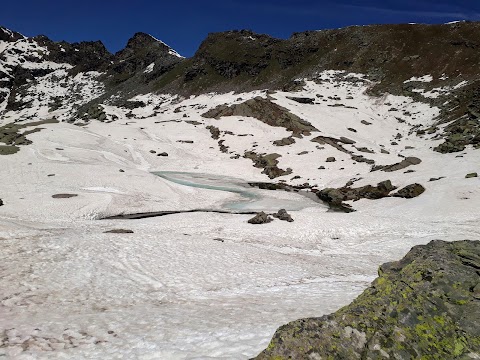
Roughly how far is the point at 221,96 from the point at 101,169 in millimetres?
83613

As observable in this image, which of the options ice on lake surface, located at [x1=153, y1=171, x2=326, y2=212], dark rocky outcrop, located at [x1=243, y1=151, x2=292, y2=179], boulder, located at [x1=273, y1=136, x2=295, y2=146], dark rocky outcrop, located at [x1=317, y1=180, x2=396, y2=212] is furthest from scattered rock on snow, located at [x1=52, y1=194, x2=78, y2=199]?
boulder, located at [x1=273, y1=136, x2=295, y2=146]

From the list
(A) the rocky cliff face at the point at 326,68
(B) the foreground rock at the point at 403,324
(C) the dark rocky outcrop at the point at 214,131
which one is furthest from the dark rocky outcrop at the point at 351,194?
(C) the dark rocky outcrop at the point at 214,131

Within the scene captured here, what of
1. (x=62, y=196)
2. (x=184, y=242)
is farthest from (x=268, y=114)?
(x=184, y=242)

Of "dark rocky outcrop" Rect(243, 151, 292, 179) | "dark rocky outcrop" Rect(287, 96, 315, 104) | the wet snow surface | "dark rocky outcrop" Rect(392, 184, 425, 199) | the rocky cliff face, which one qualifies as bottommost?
the wet snow surface

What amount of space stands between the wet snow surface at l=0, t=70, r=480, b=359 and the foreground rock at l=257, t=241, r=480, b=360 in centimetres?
257

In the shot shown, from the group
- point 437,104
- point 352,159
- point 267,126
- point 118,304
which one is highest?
point 437,104

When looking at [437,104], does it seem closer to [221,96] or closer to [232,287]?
[221,96]

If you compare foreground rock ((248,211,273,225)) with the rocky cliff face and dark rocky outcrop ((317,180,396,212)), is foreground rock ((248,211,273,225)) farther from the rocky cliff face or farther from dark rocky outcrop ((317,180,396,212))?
the rocky cliff face

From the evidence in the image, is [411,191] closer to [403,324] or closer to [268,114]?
[403,324]

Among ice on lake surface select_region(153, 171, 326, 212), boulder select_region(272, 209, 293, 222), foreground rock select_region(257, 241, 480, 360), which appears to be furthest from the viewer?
ice on lake surface select_region(153, 171, 326, 212)

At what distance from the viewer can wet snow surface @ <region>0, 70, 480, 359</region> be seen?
9445 mm

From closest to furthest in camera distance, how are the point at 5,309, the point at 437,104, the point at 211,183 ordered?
the point at 5,309 → the point at 211,183 → the point at 437,104

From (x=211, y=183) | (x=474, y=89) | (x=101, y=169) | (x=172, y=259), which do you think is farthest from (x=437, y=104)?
(x=172, y=259)

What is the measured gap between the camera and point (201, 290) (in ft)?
46.9
